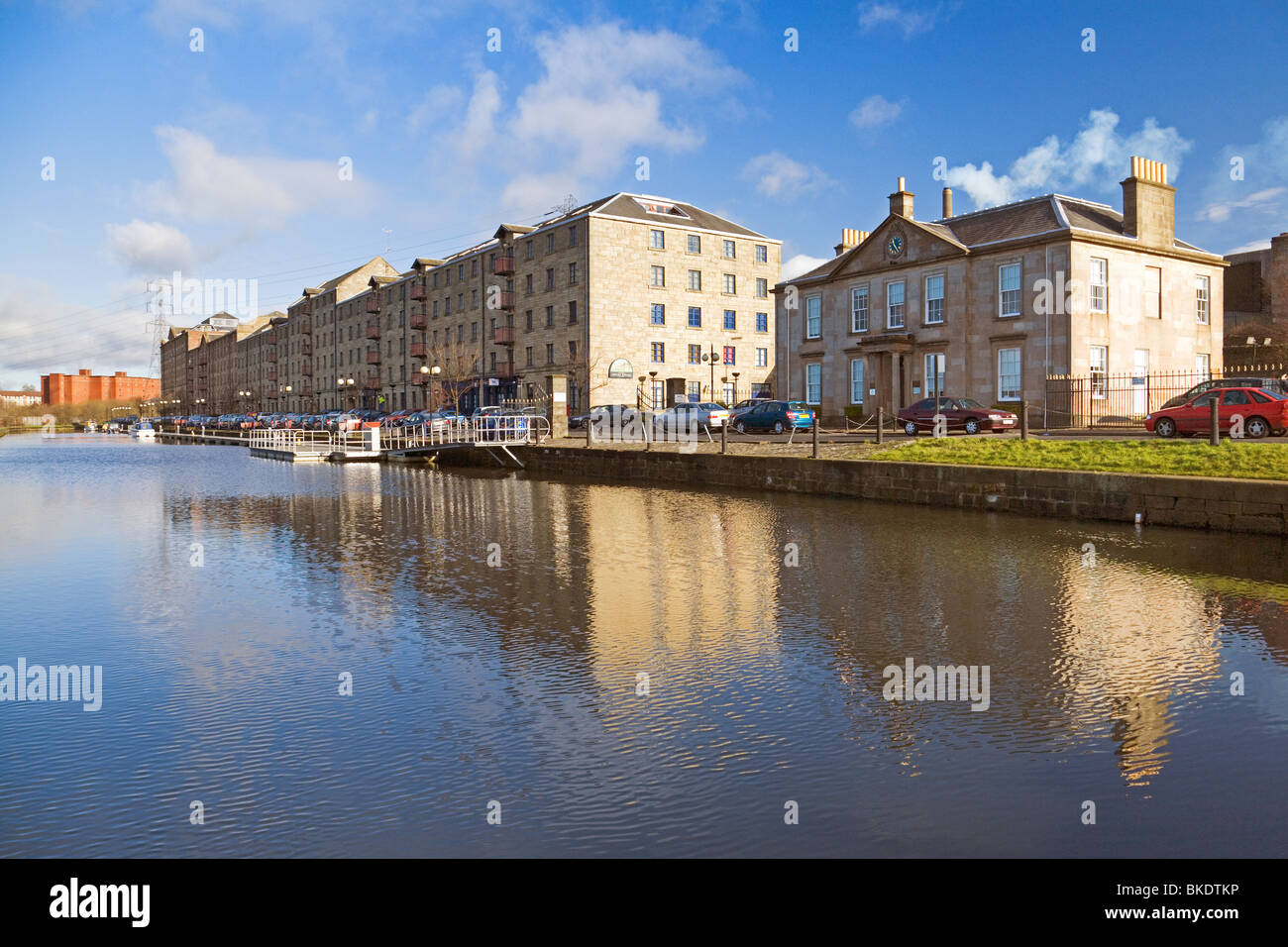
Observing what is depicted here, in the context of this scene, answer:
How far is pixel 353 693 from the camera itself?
6.64m

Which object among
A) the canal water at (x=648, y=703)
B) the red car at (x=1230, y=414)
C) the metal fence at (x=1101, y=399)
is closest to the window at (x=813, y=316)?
the metal fence at (x=1101, y=399)

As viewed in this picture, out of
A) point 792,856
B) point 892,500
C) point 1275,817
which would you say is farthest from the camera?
point 892,500

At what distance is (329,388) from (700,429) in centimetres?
7129

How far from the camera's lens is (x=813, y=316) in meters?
42.9

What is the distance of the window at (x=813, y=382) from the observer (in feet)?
139

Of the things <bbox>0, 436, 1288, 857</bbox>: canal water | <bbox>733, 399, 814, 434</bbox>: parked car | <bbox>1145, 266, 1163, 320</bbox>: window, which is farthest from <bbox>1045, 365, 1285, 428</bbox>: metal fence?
<bbox>0, 436, 1288, 857</bbox>: canal water

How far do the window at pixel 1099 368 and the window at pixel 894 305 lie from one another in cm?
772

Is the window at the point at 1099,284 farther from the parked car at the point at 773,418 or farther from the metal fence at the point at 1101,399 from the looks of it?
the parked car at the point at 773,418

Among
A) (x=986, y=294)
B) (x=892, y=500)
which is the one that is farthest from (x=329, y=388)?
(x=892, y=500)

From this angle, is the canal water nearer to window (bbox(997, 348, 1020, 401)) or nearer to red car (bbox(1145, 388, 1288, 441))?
red car (bbox(1145, 388, 1288, 441))

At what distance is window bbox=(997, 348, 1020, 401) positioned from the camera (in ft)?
113

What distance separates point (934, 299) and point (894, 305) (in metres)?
2.25

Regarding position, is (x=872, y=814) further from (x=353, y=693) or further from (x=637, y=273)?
(x=637, y=273)

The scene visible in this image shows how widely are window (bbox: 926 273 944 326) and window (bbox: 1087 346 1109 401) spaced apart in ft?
18.9
